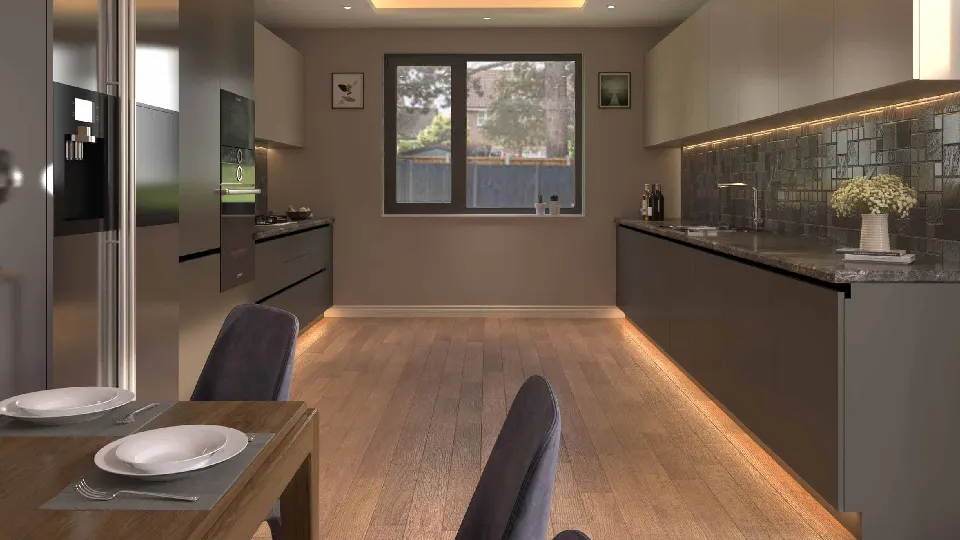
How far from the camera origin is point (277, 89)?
663cm

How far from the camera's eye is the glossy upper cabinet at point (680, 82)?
5.48 meters

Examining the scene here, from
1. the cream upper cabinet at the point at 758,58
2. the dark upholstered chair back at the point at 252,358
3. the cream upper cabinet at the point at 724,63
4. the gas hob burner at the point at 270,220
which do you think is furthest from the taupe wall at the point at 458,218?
the dark upholstered chair back at the point at 252,358

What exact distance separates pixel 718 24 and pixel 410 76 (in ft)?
10.6

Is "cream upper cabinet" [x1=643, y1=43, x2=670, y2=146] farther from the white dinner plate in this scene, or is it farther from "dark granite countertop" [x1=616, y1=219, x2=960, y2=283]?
the white dinner plate

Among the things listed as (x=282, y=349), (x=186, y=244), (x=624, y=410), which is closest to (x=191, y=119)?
(x=186, y=244)

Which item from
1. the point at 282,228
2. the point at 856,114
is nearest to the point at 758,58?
the point at 856,114

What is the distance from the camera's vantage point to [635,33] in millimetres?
7520

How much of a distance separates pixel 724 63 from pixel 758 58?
59cm

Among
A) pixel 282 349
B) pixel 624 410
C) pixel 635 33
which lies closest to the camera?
pixel 282 349

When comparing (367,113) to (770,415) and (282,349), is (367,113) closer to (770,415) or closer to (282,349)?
(770,415)

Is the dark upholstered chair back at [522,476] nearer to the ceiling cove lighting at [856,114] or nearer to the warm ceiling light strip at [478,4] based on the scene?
the ceiling cove lighting at [856,114]

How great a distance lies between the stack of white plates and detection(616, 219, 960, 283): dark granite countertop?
6.65 feet

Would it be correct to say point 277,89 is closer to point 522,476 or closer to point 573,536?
point 522,476

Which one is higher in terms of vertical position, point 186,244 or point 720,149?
point 720,149
